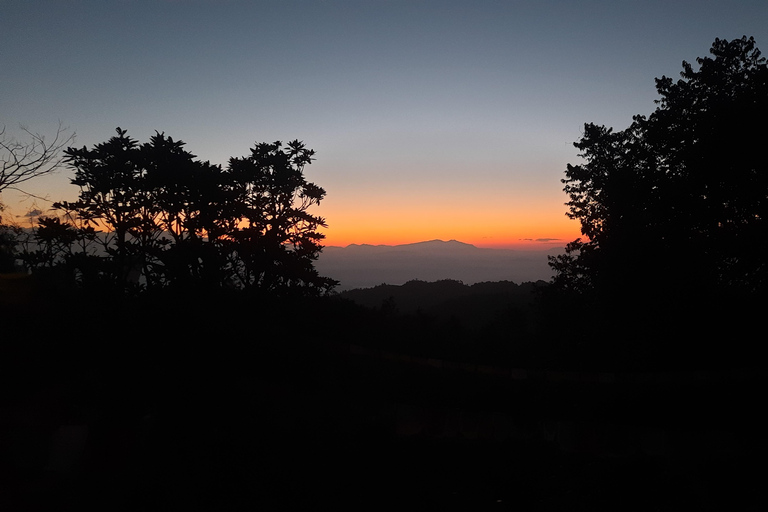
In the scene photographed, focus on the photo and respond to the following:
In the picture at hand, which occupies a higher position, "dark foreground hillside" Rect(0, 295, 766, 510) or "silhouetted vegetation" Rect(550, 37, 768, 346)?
"silhouetted vegetation" Rect(550, 37, 768, 346)

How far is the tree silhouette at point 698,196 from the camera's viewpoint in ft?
53.5

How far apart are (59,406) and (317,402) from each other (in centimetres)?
544

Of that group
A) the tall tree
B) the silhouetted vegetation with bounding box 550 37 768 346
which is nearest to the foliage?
the tall tree

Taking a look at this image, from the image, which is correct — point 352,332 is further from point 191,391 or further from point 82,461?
point 82,461

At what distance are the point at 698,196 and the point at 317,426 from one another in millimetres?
16804

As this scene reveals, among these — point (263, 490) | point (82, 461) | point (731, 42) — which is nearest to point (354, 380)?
point (263, 490)

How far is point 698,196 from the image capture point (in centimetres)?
1783

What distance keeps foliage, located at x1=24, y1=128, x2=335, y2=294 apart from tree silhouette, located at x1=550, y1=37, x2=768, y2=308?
486 inches

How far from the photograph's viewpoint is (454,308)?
44.4 metres

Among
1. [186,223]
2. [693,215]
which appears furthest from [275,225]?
[693,215]

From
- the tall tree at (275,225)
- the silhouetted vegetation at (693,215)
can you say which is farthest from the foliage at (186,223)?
the silhouetted vegetation at (693,215)

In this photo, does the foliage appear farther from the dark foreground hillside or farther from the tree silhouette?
the tree silhouette

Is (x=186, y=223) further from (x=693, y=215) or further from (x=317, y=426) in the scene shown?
(x=693, y=215)

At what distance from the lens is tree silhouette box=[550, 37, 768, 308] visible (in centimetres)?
1630
